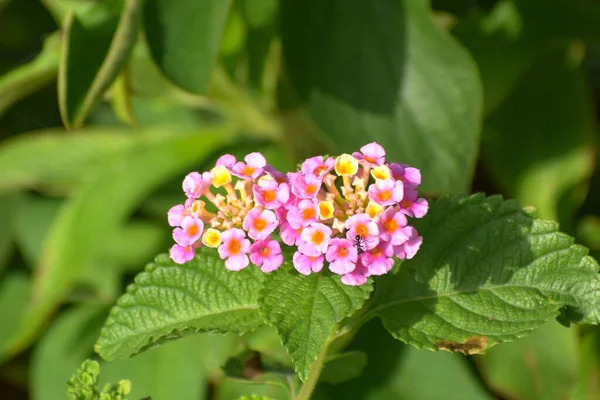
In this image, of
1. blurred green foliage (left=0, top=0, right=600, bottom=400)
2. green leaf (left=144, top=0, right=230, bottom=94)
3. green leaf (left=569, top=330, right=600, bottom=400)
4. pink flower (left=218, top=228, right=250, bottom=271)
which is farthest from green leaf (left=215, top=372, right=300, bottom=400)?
green leaf (left=569, top=330, right=600, bottom=400)

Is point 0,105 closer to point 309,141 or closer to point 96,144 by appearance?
point 96,144

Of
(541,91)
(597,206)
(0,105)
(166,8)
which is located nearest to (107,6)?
(166,8)

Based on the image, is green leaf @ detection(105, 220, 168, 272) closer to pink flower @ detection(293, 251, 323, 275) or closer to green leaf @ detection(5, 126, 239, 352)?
green leaf @ detection(5, 126, 239, 352)

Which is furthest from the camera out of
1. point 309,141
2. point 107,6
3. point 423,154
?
point 309,141

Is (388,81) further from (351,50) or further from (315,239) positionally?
(315,239)

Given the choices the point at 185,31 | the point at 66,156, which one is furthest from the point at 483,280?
the point at 66,156

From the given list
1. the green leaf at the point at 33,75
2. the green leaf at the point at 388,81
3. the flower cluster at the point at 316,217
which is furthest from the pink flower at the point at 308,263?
the green leaf at the point at 33,75
